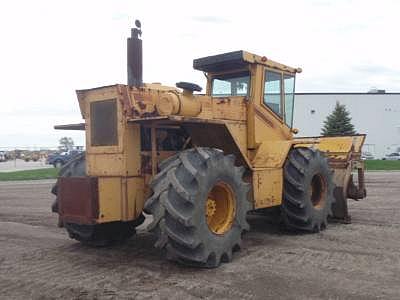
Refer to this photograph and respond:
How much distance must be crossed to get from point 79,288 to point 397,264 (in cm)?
393

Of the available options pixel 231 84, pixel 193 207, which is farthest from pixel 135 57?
pixel 193 207

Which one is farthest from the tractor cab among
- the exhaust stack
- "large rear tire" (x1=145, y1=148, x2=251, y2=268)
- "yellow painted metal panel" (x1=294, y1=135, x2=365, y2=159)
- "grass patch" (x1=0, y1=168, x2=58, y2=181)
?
"grass patch" (x1=0, y1=168, x2=58, y2=181)

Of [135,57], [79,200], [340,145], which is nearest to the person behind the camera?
[79,200]

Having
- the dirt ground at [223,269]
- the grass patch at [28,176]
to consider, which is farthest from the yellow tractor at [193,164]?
the grass patch at [28,176]

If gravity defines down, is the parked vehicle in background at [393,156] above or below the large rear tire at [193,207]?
below

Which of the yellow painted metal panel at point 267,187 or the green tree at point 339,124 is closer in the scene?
the yellow painted metal panel at point 267,187

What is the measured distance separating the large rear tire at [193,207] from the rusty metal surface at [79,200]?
71 cm

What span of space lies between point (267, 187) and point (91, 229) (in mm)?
2745

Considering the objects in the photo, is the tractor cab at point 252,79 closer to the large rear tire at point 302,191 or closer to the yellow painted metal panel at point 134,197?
the large rear tire at point 302,191

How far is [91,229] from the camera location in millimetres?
7609

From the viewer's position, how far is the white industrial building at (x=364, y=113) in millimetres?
62000

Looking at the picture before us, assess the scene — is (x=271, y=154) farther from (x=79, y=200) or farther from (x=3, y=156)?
(x=3, y=156)

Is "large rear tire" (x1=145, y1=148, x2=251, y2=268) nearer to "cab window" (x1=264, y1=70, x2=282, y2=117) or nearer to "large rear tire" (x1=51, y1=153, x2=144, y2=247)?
"large rear tire" (x1=51, y1=153, x2=144, y2=247)

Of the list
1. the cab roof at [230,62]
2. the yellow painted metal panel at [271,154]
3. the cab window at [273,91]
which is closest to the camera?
the yellow painted metal panel at [271,154]
